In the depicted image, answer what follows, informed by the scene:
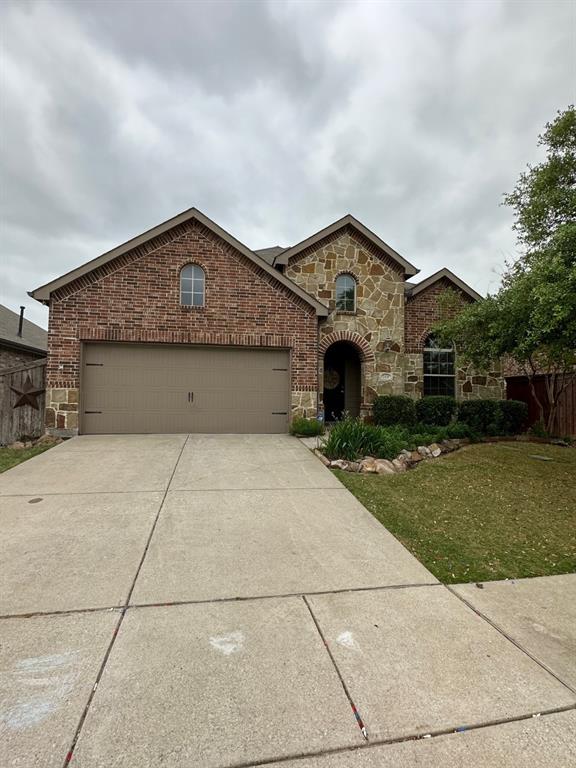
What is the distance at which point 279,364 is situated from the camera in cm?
1070

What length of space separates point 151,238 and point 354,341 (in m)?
6.51

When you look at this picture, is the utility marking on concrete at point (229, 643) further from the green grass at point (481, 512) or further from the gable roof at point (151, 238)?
the gable roof at point (151, 238)

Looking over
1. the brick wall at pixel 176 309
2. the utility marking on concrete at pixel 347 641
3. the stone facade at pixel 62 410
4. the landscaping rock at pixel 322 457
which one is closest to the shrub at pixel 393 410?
the brick wall at pixel 176 309

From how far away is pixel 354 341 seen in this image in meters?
12.2

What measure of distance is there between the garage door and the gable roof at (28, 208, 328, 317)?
1597 millimetres

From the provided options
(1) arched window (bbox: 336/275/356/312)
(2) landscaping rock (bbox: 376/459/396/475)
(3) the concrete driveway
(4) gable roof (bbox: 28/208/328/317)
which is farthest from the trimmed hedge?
(3) the concrete driveway

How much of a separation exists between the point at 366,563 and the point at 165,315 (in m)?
8.28

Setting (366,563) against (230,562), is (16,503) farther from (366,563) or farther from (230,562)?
(366,563)

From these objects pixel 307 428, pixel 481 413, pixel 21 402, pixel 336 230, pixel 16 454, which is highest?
pixel 336 230


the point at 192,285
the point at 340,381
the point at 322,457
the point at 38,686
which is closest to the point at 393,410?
the point at 340,381

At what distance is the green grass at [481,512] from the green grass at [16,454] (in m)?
5.99

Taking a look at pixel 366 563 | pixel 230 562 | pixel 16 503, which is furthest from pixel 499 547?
pixel 16 503

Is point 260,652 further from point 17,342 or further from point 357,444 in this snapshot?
point 17,342

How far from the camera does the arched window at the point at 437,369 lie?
1320cm
